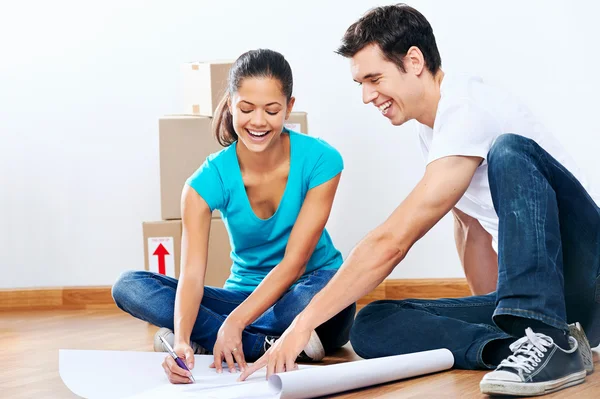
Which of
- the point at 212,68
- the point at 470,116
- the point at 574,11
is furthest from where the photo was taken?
the point at 574,11

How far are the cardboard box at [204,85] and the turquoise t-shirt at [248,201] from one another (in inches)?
28.3

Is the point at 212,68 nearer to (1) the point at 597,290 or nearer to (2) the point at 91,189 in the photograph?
(2) the point at 91,189

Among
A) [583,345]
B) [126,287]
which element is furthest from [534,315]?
[126,287]

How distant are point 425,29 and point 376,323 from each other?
2.02ft

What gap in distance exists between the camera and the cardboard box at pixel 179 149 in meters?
2.84

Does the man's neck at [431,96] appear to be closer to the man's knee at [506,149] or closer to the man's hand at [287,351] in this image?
the man's knee at [506,149]

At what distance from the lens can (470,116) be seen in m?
1.55

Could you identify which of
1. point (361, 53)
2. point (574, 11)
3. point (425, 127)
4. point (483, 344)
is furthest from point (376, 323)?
point (574, 11)

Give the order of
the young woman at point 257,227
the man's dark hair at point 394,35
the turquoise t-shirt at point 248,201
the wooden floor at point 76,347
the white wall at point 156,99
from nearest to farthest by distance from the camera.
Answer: the wooden floor at point 76,347 < the man's dark hair at point 394,35 < the young woman at point 257,227 < the turquoise t-shirt at point 248,201 < the white wall at point 156,99

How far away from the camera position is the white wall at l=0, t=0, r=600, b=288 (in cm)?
299

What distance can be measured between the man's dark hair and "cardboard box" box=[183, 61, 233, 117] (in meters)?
0.97

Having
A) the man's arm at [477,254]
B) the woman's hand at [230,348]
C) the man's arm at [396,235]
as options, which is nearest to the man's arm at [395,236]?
the man's arm at [396,235]

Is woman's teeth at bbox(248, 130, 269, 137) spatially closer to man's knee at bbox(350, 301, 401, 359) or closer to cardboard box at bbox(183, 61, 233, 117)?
man's knee at bbox(350, 301, 401, 359)

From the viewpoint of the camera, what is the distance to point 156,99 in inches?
129
